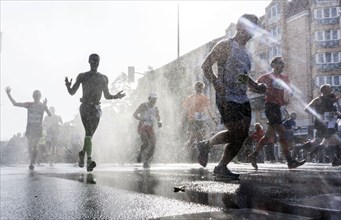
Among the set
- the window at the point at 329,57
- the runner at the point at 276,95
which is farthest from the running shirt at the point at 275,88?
the window at the point at 329,57

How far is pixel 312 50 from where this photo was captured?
43219 mm

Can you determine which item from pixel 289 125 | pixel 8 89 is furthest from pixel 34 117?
pixel 289 125

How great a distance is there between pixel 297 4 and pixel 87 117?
4306 cm

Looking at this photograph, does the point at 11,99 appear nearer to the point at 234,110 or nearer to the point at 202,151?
the point at 202,151

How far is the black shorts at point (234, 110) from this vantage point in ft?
18.3

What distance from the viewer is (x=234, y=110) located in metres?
5.58

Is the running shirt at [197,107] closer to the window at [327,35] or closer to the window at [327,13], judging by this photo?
the window at [327,35]

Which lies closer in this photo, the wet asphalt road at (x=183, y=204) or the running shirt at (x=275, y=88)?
the wet asphalt road at (x=183, y=204)

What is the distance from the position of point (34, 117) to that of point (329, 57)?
36.6m

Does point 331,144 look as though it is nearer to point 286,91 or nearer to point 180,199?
point 286,91

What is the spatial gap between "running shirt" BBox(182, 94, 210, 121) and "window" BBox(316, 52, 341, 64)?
34.8 metres

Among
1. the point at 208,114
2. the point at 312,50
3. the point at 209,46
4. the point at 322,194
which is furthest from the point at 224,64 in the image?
the point at 209,46

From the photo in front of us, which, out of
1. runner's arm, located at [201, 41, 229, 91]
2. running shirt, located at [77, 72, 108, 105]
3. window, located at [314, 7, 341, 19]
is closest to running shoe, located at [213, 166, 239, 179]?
runner's arm, located at [201, 41, 229, 91]

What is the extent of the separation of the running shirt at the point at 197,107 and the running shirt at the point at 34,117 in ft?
14.1
